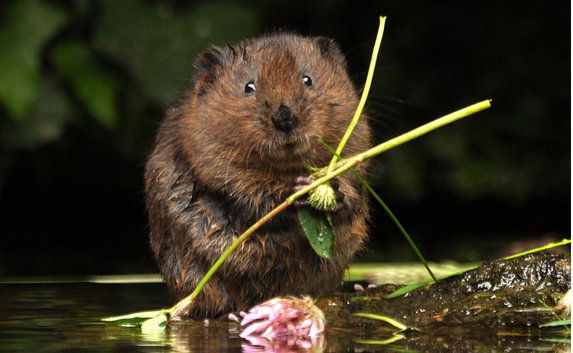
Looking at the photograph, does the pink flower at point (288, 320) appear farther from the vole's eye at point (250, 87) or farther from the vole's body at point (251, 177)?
the vole's eye at point (250, 87)

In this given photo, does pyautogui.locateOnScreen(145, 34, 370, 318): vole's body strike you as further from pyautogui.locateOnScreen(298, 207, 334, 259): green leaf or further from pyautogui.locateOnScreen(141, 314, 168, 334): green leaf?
pyautogui.locateOnScreen(141, 314, 168, 334): green leaf

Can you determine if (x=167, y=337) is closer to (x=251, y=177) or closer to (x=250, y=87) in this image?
(x=251, y=177)

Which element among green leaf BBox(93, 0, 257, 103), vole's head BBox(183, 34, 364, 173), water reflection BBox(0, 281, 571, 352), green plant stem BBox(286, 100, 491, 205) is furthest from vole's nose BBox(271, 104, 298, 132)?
green leaf BBox(93, 0, 257, 103)

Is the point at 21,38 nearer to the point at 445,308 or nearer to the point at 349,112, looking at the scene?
the point at 349,112

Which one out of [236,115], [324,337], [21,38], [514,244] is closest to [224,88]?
[236,115]

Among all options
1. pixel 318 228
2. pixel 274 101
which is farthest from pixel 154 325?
pixel 274 101
